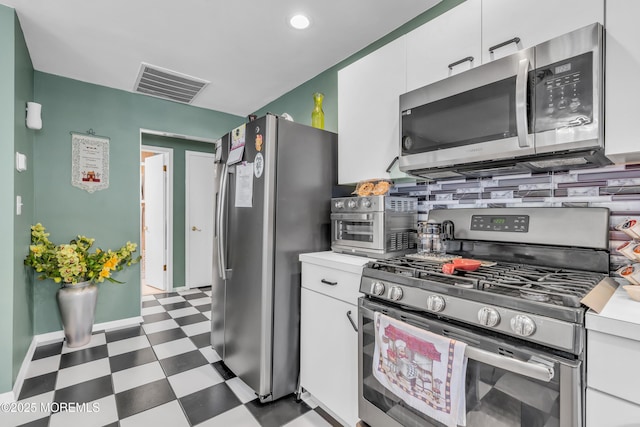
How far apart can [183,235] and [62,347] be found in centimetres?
194

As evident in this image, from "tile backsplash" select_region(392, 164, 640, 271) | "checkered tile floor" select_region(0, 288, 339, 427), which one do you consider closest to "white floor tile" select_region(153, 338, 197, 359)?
"checkered tile floor" select_region(0, 288, 339, 427)

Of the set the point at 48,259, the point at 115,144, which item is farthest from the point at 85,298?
the point at 115,144

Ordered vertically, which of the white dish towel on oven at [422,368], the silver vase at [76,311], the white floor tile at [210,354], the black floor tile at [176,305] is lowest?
the white floor tile at [210,354]

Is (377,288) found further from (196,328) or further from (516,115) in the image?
(196,328)

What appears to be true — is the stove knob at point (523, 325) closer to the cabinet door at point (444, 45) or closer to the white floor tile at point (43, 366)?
the cabinet door at point (444, 45)

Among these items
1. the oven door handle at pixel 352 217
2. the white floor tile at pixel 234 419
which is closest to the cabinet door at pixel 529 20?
the oven door handle at pixel 352 217

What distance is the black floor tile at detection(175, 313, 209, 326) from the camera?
10.4 ft

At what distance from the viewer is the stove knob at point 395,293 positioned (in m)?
1.23

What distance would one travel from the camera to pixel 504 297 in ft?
3.11

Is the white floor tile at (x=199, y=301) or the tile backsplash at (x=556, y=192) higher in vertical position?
the tile backsplash at (x=556, y=192)

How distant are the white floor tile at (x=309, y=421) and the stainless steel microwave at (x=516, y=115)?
1469 mm

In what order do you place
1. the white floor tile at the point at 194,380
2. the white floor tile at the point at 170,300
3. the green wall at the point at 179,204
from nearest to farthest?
1. the white floor tile at the point at 194,380
2. the white floor tile at the point at 170,300
3. the green wall at the point at 179,204

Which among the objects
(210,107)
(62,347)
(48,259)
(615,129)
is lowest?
(62,347)

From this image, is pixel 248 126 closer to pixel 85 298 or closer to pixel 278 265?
pixel 278 265
